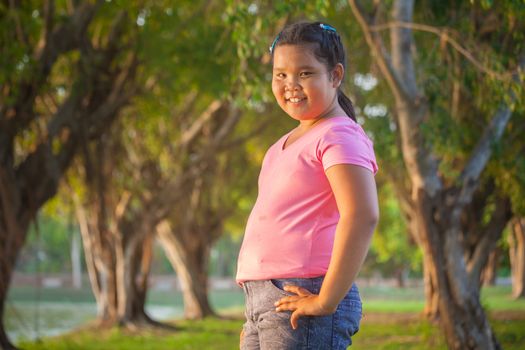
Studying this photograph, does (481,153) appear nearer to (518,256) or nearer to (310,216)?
(310,216)

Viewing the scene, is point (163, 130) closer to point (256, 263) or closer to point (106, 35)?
point (106, 35)

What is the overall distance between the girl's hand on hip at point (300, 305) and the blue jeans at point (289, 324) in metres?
0.02

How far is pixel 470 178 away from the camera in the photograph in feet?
29.9

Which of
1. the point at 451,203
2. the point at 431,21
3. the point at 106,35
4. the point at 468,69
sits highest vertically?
the point at 106,35

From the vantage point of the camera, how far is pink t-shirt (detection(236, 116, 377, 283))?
2203 millimetres

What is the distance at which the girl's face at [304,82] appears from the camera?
7.63 ft

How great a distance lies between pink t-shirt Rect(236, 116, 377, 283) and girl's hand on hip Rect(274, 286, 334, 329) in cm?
6

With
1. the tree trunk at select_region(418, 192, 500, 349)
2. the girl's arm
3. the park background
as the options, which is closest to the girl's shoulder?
the girl's arm

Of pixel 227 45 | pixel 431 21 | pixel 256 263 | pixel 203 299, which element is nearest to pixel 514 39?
pixel 431 21

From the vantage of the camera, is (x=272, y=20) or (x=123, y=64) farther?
(x=123, y=64)

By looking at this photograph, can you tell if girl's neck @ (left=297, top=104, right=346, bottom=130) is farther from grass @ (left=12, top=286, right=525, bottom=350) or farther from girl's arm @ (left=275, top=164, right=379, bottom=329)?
grass @ (left=12, top=286, right=525, bottom=350)

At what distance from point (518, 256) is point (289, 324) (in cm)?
2225

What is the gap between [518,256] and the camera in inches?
917

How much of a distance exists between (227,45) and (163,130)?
6066 mm
